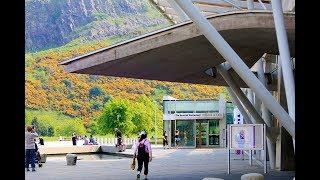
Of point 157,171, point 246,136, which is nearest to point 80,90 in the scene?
point 157,171

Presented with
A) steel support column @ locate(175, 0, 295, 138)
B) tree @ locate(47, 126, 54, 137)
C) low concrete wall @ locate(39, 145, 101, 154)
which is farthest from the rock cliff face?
steel support column @ locate(175, 0, 295, 138)

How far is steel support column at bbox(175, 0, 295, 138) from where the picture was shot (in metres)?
12.7

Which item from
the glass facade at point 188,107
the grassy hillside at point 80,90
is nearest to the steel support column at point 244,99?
the glass facade at point 188,107

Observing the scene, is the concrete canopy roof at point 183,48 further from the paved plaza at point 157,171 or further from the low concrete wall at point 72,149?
the low concrete wall at point 72,149

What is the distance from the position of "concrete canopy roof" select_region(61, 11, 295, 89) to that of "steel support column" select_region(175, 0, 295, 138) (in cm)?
172

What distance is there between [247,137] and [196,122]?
101ft

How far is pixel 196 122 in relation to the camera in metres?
46.9

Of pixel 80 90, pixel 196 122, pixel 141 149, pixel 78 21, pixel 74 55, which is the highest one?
pixel 78 21

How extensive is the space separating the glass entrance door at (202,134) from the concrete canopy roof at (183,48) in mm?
26045

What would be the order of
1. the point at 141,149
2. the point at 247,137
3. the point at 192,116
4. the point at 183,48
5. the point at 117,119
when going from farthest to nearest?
the point at 117,119 → the point at 192,116 → the point at 183,48 → the point at 247,137 → the point at 141,149

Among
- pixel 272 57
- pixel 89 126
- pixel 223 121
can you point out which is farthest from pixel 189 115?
pixel 89 126

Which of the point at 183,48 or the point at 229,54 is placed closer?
the point at 229,54

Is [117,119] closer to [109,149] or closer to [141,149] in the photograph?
[109,149]
